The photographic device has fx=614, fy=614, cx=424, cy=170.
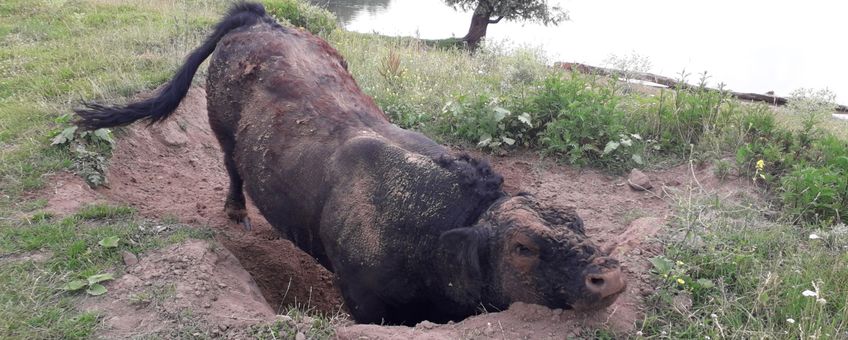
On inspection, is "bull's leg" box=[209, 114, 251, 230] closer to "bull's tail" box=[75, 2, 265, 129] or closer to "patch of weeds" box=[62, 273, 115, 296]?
"bull's tail" box=[75, 2, 265, 129]

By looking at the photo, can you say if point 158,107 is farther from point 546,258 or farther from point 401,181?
point 546,258

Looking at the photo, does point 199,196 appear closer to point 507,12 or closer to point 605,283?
point 605,283

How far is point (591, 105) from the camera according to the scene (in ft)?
19.4

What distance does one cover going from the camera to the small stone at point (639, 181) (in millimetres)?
5320

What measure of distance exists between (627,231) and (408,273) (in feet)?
5.71

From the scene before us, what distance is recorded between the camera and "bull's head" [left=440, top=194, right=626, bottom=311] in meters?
2.91

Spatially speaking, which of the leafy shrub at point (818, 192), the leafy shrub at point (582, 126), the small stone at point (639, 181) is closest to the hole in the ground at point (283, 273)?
the leafy shrub at point (582, 126)

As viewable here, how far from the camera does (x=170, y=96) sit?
17.4ft

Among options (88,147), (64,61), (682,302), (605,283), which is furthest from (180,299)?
(64,61)

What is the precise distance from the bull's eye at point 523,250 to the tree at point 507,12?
19.3 m

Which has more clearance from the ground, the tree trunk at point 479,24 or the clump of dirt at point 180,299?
the tree trunk at point 479,24

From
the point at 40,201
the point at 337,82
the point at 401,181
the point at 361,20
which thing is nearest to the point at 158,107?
Result: the point at 40,201

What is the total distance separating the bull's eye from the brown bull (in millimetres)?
12

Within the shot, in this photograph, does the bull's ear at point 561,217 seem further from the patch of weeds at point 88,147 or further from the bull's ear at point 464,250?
the patch of weeds at point 88,147
